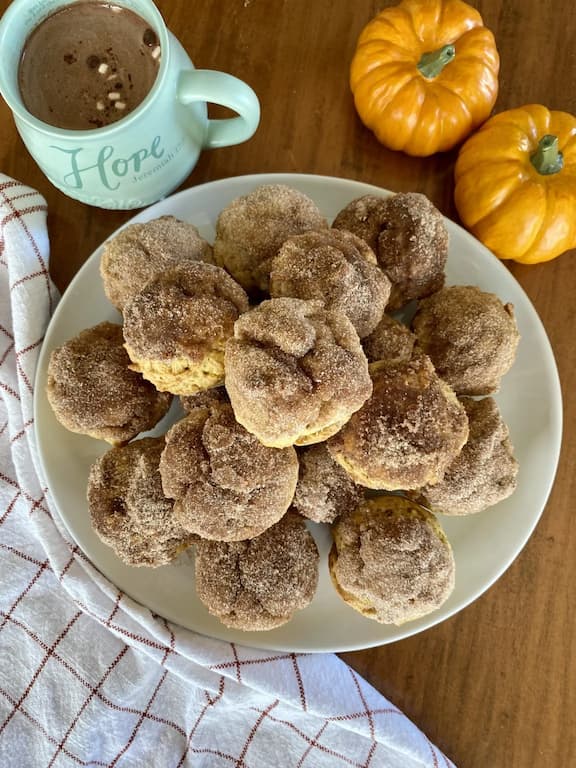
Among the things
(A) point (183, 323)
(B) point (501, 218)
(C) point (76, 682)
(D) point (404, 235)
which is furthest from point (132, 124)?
(C) point (76, 682)

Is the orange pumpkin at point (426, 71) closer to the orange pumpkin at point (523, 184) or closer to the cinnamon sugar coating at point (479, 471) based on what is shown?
the orange pumpkin at point (523, 184)

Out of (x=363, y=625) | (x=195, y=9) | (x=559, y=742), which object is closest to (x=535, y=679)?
(x=559, y=742)

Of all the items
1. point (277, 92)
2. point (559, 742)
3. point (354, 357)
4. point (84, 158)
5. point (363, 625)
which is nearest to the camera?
point (354, 357)

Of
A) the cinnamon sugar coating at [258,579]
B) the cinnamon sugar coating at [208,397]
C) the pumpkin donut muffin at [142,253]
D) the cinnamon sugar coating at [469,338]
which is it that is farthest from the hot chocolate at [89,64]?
the cinnamon sugar coating at [258,579]

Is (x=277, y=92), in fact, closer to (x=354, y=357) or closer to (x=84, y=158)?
(x=84, y=158)

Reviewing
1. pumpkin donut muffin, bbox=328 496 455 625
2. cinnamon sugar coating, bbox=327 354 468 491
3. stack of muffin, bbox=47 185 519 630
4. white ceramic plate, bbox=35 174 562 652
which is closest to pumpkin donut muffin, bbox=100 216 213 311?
stack of muffin, bbox=47 185 519 630
